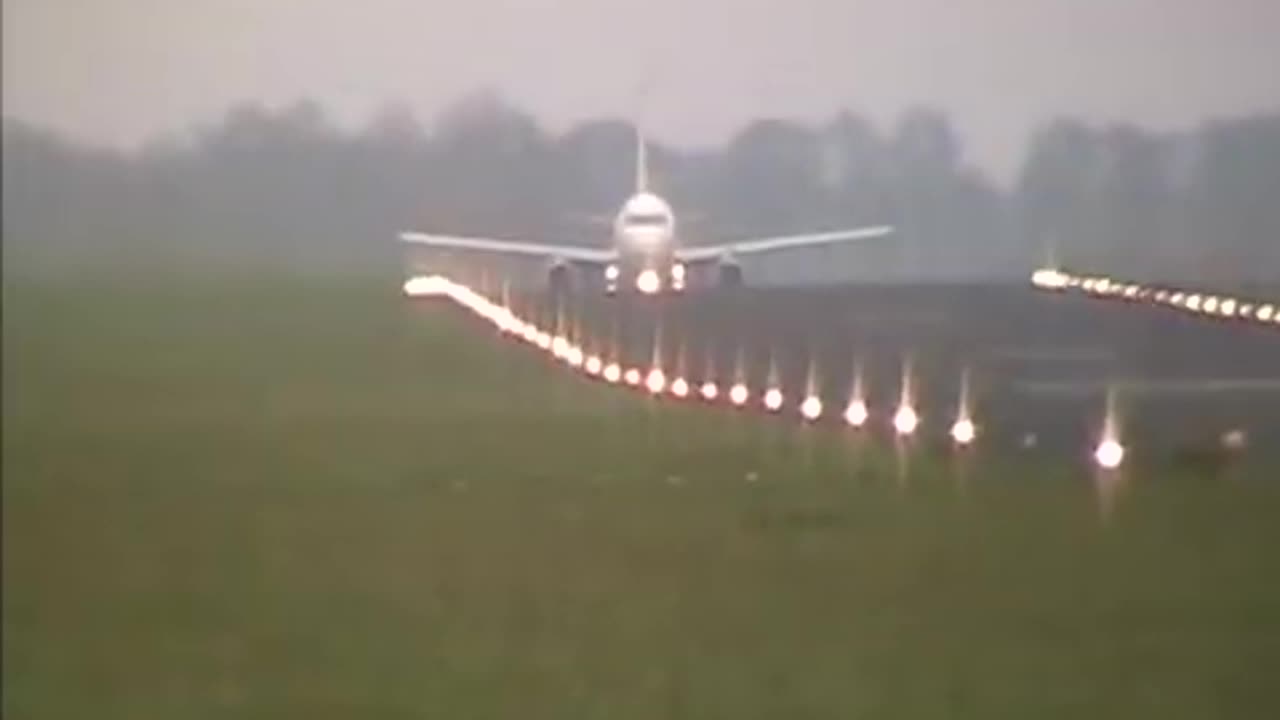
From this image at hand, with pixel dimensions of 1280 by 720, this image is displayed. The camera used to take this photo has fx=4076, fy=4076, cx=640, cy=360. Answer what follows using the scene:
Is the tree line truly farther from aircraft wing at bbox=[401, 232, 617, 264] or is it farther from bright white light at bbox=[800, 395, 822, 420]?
bright white light at bbox=[800, 395, 822, 420]

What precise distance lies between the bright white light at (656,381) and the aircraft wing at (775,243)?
4.3 inches

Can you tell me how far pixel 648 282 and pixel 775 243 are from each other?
12 centimetres

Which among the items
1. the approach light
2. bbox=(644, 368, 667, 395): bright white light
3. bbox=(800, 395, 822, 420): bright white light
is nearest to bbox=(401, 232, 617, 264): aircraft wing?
bbox=(644, 368, 667, 395): bright white light

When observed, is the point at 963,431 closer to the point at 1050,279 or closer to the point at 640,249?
the point at 1050,279

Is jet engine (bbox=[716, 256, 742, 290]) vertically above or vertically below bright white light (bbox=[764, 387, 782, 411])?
above

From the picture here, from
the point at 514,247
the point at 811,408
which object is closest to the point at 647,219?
the point at 514,247

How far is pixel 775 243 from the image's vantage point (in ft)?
12.5

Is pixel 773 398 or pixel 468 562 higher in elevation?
pixel 773 398

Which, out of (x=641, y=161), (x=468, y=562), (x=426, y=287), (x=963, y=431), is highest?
(x=641, y=161)

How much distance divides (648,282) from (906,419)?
0.90ft

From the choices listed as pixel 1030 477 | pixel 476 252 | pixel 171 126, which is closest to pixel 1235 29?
pixel 1030 477

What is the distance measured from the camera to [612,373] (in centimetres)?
382

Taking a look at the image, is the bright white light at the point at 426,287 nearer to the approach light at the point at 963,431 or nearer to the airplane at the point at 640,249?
the airplane at the point at 640,249

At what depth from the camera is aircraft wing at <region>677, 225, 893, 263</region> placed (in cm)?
379
